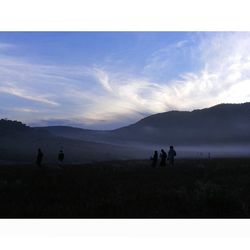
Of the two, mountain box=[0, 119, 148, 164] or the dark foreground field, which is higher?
mountain box=[0, 119, 148, 164]

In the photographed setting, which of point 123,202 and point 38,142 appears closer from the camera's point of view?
point 123,202

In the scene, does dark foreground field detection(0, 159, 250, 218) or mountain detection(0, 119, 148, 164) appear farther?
mountain detection(0, 119, 148, 164)

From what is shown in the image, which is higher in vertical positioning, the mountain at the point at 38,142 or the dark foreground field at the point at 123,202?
the mountain at the point at 38,142

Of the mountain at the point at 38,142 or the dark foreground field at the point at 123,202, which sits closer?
the dark foreground field at the point at 123,202

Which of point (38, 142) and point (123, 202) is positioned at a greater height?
point (38, 142)

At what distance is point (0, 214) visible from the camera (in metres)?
13.3
